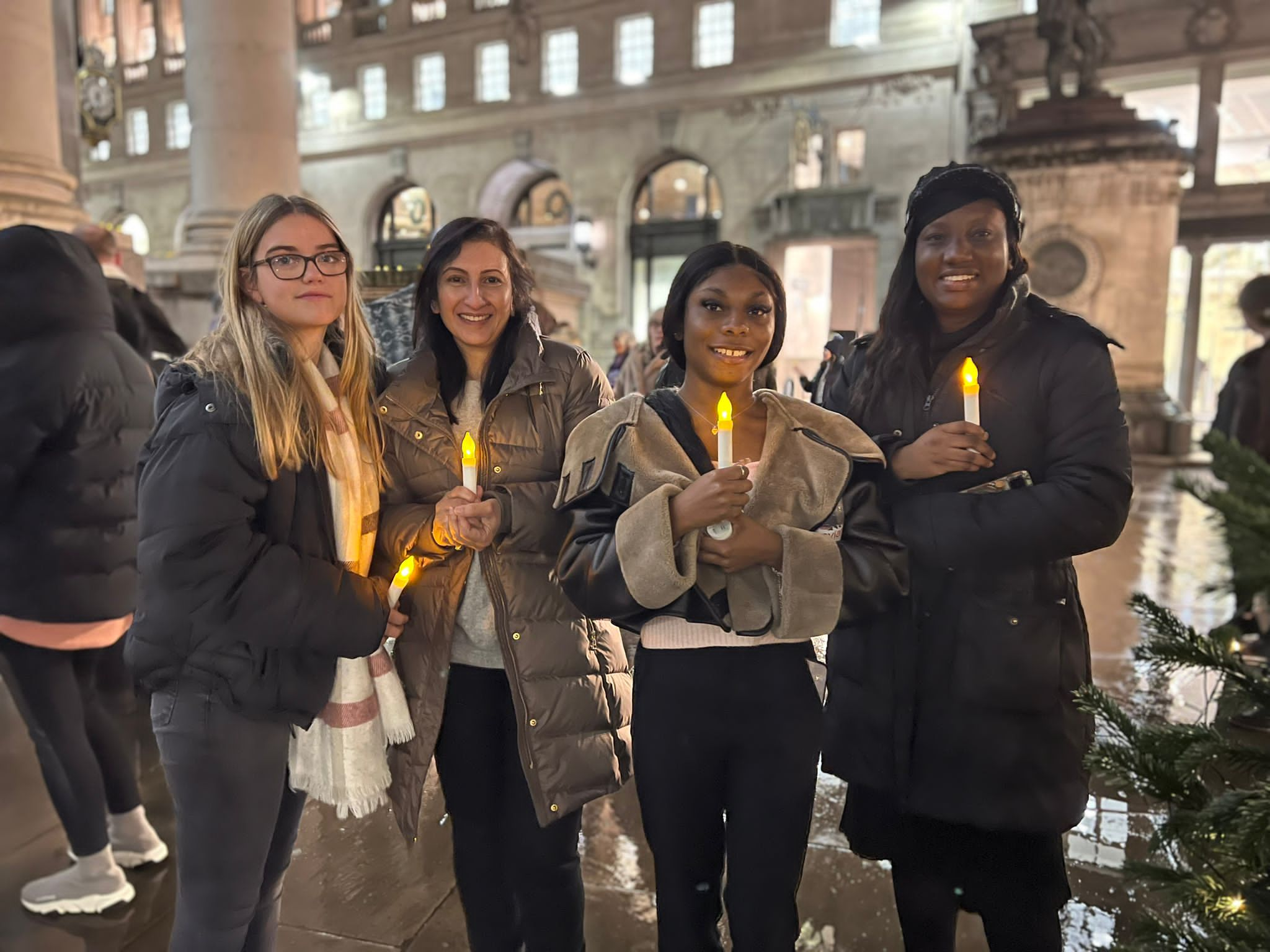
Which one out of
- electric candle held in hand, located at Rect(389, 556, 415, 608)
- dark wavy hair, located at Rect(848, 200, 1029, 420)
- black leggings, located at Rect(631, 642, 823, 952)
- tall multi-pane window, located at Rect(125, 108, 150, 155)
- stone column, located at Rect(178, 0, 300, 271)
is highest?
tall multi-pane window, located at Rect(125, 108, 150, 155)

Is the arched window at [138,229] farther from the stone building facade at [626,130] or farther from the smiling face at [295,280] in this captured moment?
the smiling face at [295,280]

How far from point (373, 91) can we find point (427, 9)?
3355 mm

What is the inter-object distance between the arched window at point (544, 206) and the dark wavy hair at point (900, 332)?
89.6ft

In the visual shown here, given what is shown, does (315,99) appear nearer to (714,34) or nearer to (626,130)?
(626,130)

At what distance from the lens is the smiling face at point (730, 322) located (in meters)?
1.97

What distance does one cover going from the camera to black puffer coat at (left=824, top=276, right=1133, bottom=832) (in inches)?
75.9

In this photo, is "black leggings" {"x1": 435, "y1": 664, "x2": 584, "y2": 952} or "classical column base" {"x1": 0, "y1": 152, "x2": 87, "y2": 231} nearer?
"black leggings" {"x1": 435, "y1": 664, "x2": 584, "y2": 952}

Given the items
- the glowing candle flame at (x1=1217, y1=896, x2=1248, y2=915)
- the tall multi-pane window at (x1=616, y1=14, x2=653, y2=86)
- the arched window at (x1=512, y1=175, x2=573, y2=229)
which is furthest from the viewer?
the arched window at (x1=512, y1=175, x2=573, y2=229)

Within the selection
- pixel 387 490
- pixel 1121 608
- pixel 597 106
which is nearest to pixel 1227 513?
pixel 387 490

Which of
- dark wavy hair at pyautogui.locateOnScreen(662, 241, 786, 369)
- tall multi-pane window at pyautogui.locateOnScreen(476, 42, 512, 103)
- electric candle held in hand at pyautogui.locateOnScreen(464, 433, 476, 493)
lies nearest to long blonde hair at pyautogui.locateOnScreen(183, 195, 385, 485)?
electric candle held in hand at pyautogui.locateOnScreen(464, 433, 476, 493)

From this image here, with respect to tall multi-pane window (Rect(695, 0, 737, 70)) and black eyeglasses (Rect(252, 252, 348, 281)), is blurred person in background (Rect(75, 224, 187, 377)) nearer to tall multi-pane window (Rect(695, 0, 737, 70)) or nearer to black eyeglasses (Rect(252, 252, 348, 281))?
black eyeglasses (Rect(252, 252, 348, 281))

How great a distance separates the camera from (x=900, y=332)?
222 centimetres

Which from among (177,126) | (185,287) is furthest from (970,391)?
(177,126)

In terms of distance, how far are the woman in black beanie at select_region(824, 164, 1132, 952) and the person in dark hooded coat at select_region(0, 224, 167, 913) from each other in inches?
99.0
